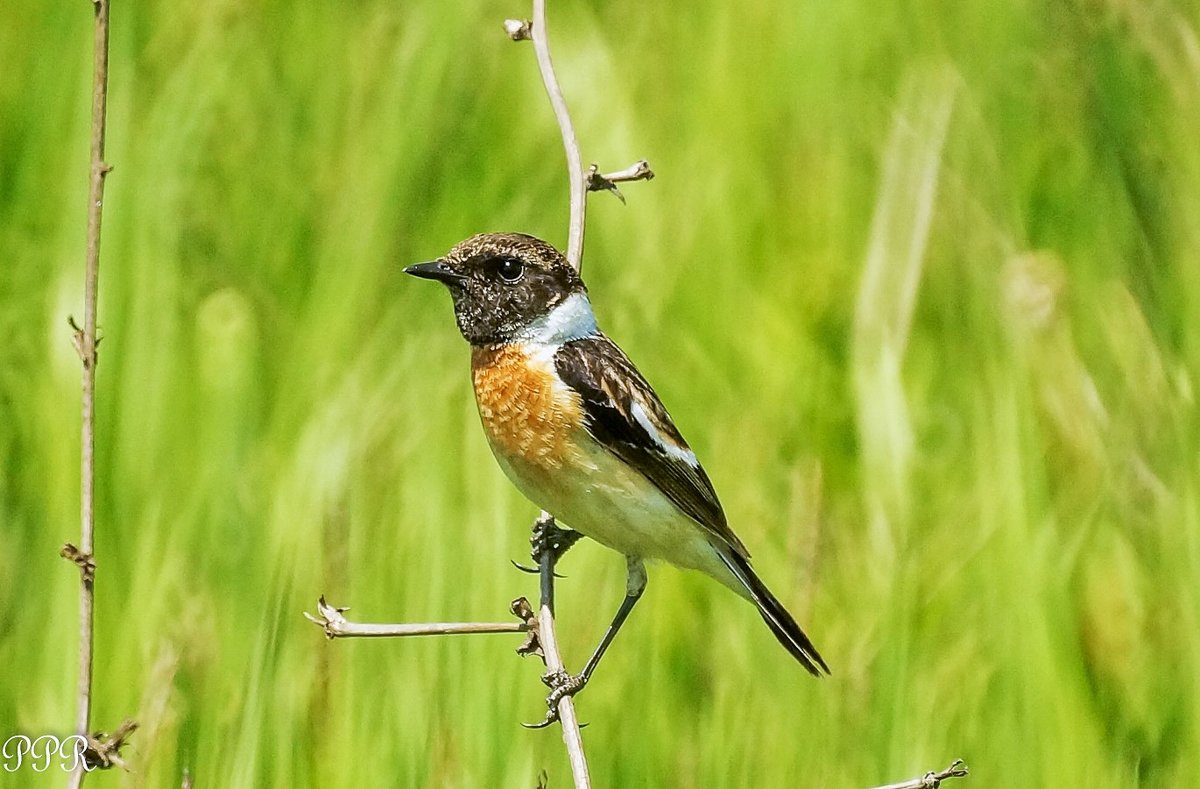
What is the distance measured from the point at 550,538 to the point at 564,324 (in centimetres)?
43

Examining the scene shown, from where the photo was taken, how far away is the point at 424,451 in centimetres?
395

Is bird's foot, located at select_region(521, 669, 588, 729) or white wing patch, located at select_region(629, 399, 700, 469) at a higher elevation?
white wing patch, located at select_region(629, 399, 700, 469)

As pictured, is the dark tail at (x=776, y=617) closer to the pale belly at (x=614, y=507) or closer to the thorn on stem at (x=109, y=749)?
the pale belly at (x=614, y=507)

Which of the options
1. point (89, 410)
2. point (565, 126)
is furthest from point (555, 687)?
point (89, 410)

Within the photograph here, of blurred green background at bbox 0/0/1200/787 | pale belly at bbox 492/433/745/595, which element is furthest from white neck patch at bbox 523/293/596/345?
blurred green background at bbox 0/0/1200/787

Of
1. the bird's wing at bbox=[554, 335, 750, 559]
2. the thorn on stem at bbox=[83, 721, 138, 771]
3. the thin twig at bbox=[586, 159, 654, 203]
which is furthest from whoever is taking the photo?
the bird's wing at bbox=[554, 335, 750, 559]

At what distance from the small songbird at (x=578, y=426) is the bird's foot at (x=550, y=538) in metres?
0.07

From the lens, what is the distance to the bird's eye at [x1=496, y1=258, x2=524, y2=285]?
3.44 m

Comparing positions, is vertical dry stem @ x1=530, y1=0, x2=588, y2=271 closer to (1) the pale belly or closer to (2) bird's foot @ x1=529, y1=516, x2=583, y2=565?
(1) the pale belly

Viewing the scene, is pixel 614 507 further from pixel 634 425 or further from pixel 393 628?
pixel 393 628

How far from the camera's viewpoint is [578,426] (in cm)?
348

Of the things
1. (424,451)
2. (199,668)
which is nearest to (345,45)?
(424,451)

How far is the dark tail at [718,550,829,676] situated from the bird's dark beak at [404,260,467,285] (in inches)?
30.2

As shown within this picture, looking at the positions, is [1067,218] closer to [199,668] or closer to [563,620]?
[563,620]
